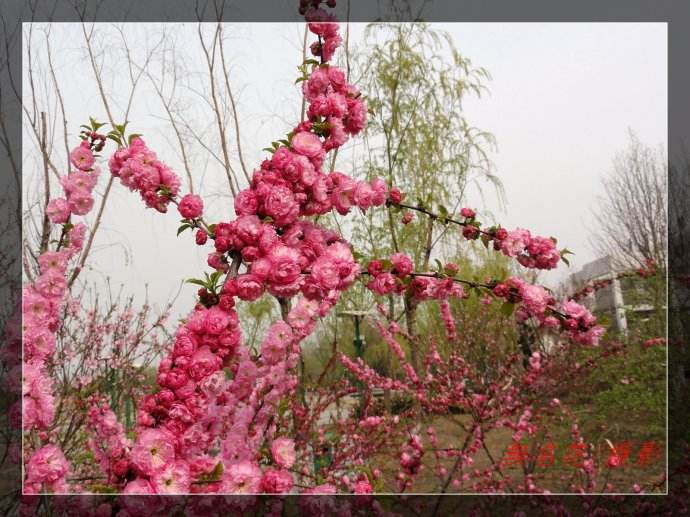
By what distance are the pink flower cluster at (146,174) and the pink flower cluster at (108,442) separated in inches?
22.0

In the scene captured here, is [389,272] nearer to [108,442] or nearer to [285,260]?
[285,260]

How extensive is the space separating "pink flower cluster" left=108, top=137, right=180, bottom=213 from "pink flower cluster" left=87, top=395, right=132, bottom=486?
0.56m

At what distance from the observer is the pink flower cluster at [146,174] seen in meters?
1.44

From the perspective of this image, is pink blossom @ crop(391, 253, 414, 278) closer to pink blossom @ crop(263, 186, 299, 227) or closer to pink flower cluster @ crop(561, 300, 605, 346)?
pink blossom @ crop(263, 186, 299, 227)

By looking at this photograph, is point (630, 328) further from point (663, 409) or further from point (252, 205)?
point (252, 205)

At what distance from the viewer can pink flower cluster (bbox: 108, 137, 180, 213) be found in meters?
1.44

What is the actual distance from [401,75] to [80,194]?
152 inches

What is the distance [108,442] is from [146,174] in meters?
1.43

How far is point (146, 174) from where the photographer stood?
1436 millimetres

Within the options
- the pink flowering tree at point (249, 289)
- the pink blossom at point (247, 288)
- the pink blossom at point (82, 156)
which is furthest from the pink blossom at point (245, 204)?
the pink blossom at point (82, 156)

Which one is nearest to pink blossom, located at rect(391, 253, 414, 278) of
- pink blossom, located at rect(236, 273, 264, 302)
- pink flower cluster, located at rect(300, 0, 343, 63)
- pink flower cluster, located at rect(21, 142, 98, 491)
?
pink blossom, located at rect(236, 273, 264, 302)

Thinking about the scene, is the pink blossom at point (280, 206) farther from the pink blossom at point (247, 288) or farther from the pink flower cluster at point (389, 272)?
the pink flower cluster at point (389, 272)

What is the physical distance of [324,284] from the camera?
1213mm

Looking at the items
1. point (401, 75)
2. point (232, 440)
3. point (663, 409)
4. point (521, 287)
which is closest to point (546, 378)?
point (663, 409)
